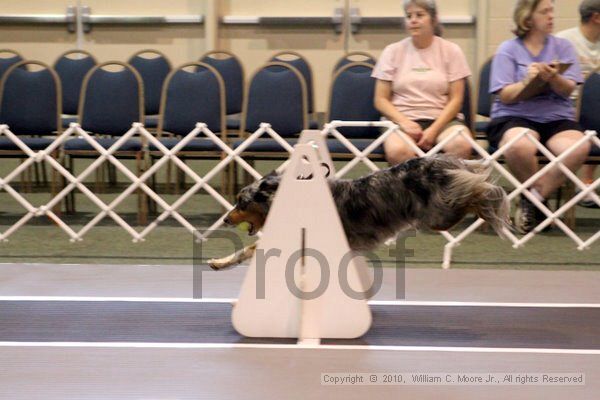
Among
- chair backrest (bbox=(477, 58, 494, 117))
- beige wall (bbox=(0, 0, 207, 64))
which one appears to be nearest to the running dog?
chair backrest (bbox=(477, 58, 494, 117))

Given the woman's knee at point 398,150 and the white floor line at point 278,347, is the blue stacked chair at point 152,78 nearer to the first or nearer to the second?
the woman's knee at point 398,150

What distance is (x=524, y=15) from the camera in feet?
14.8

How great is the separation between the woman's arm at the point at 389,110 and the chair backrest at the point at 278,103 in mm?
529

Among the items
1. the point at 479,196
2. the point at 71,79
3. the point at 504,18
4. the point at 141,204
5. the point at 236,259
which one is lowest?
the point at 141,204

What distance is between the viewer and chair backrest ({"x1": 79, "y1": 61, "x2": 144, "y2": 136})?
16.5 ft

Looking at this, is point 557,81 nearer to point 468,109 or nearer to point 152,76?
point 468,109

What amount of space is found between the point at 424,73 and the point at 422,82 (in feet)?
0.16

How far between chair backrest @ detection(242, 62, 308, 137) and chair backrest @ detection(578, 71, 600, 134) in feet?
5.20

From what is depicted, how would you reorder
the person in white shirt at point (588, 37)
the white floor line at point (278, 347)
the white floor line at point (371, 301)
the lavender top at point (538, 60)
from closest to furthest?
the white floor line at point (278, 347) → the white floor line at point (371, 301) → the lavender top at point (538, 60) → the person in white shirt at point (588, 37)

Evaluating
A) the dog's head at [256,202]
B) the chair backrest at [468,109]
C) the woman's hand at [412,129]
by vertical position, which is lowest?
the dog's head at [256,202]

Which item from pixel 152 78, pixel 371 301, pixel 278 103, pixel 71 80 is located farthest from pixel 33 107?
pixel 371 301

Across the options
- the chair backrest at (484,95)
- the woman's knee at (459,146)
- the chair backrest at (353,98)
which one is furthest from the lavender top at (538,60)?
the chair backrest at (484,95)

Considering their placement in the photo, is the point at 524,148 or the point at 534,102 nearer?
the point at 524,148

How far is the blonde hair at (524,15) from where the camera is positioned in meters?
4.49
